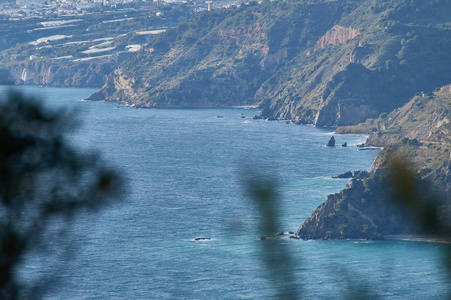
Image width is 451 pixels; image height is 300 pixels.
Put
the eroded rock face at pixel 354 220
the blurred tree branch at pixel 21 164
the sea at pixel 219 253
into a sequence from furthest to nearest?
the eroded rock face at pixel 354 220, the sea at pixel 219 253, the blurred tree branch at pixel 21 164

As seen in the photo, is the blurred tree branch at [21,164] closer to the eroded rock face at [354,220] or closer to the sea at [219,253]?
the sea at [219,253]

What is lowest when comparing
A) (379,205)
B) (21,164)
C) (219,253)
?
(219,253)

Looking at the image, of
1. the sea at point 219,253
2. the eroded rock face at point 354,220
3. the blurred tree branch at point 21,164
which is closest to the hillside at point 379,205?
the eroded rock face at point 354,220

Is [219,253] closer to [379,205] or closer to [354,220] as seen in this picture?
[354,220]

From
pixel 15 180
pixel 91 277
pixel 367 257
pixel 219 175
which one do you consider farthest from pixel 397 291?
pixel 219 175

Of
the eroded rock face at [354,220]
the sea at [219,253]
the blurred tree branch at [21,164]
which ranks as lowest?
the sea at [219,253]

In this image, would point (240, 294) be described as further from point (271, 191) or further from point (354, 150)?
point (354, 150)

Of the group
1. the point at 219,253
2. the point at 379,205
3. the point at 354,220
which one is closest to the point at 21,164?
the point at 219,253

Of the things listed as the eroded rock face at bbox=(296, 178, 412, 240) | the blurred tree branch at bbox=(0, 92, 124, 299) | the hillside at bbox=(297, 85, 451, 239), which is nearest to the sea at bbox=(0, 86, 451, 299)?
the eroded rock face at bbox=(296, 178, 412, 240)

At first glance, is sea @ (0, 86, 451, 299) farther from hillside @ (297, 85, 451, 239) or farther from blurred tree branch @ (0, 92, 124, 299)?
blurred tree branch @ (0, 92, 124, 299)

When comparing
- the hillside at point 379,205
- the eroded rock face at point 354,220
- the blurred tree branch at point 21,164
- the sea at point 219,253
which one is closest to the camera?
the blurred tree branch at point 21,164

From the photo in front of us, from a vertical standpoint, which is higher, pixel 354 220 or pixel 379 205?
pixel 379 205
